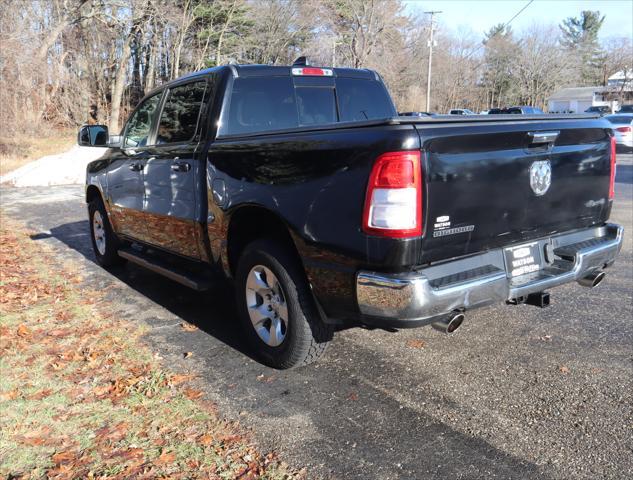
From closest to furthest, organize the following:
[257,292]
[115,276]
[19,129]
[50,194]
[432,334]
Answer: [257,292]
[432,334]
[115,276]
[50,194]
[19,129]

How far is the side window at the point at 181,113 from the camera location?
4598 mm

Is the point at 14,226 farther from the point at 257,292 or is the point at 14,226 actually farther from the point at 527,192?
the point at 527,192

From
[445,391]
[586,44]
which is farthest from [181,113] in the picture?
[586,44]

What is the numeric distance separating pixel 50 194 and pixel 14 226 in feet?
15.1

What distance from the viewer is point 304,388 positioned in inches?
143

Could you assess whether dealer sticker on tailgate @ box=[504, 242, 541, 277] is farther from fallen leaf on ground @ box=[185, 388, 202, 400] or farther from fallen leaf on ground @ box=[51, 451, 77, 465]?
fallen leaf on ground @ box=[51, 451, 77, 465]

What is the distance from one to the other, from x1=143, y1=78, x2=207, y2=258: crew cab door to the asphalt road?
75cm

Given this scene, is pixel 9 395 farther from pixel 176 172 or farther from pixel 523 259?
pixel 523 259

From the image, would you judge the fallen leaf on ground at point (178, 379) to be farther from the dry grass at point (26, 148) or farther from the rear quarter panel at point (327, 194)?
the dry grass at point (26, 148)

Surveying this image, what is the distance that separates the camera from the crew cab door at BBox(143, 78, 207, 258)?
4.44 meters

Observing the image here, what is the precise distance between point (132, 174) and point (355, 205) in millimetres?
3216

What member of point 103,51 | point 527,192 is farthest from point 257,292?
point 103,51

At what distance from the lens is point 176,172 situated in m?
4.59

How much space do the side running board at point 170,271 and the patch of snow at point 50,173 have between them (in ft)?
37.6
